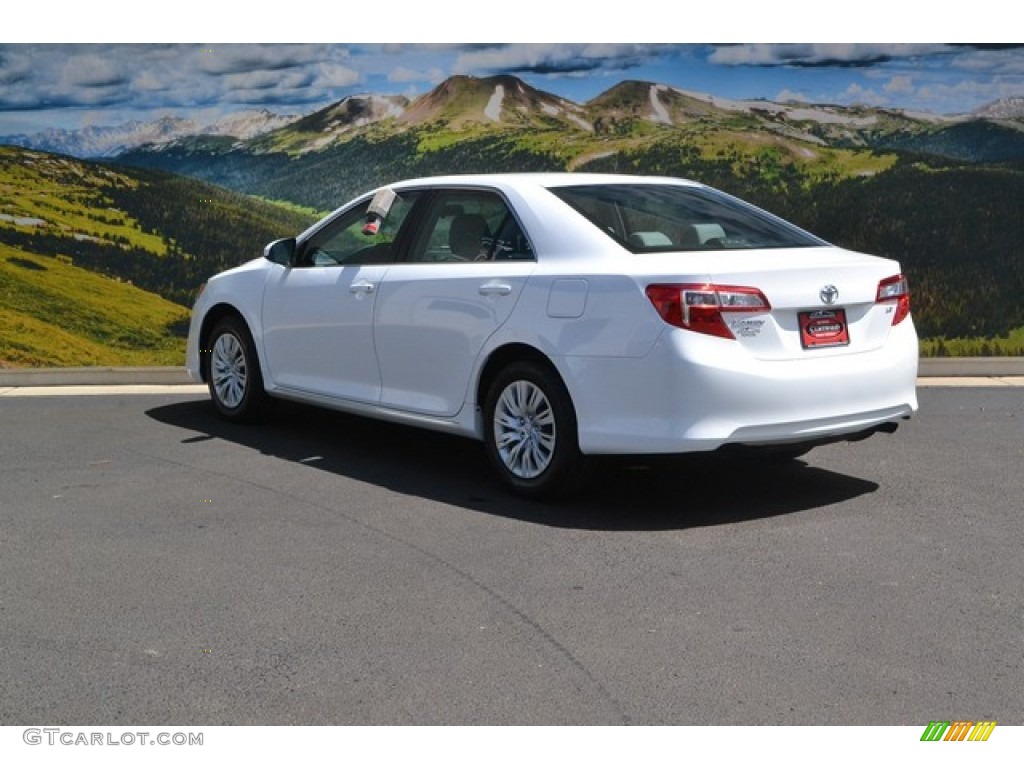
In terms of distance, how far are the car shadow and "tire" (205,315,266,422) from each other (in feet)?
0.46

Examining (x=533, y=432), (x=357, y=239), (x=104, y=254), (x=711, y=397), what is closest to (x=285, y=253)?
(x=357, y=239)

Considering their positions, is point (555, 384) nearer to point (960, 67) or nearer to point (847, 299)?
point (847, 299)

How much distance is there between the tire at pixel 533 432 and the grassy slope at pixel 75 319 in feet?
20.9

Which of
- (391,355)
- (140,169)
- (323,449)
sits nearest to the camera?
(391,355)

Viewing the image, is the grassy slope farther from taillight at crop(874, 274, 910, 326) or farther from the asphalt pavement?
taillight at crop(874, 274, 910, 326)

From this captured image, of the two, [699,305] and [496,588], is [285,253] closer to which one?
[699,305]

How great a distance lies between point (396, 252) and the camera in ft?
25.8

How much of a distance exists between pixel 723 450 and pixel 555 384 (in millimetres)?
857

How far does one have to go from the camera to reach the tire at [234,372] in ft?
29.6

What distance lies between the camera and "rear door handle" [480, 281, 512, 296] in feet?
22.8

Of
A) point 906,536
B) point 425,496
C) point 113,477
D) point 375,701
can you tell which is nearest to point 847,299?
point 906,536

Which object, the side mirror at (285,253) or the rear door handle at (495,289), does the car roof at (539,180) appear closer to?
the rear door handle at (495,289)
